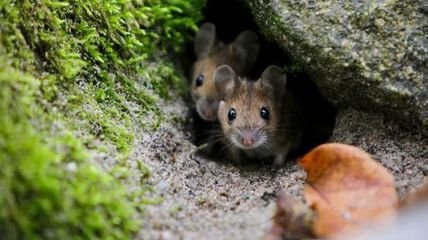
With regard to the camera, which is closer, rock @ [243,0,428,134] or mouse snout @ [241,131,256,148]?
rock @ [243,0,428,134]

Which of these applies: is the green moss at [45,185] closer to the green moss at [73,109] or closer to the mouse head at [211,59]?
the green moss at [73,109]

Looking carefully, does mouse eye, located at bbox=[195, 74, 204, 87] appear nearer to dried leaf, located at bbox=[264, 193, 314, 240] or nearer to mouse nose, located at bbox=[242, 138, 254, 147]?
mouse nose, located at bbox=[242, 138, 254, 147]

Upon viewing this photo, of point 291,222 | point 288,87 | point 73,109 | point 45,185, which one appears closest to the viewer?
point 45,185

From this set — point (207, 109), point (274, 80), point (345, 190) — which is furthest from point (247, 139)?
point (345, 190)

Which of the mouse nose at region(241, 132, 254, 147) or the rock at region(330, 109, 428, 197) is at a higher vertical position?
the rock at region(330, 109, 428, 197)

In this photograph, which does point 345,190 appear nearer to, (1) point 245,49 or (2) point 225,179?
(2) point 225,179

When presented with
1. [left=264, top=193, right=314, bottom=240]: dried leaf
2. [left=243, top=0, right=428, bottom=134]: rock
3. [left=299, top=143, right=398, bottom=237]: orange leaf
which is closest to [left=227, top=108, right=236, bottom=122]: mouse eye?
[left=243, top=0, right=428, bottom=134]: rock
